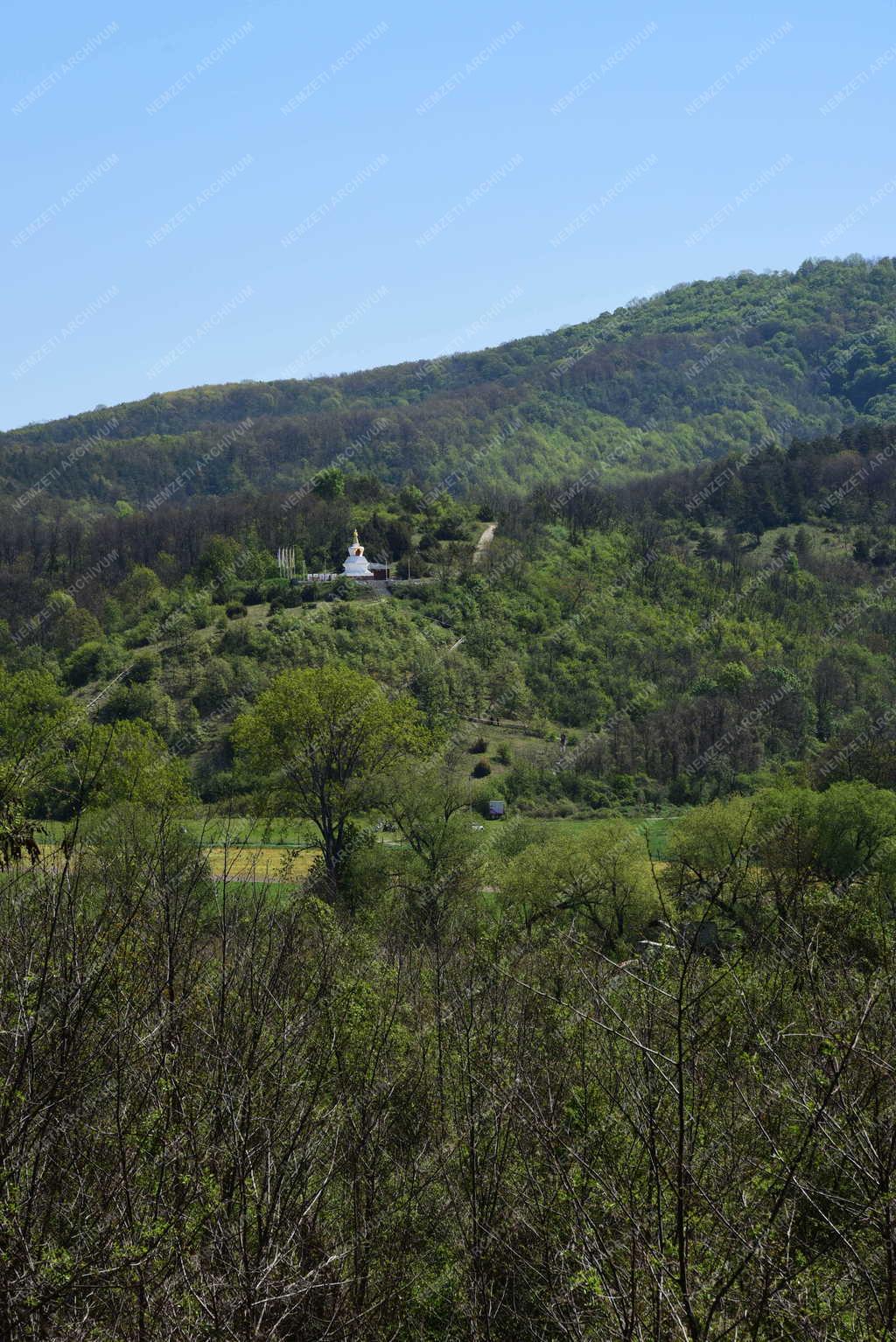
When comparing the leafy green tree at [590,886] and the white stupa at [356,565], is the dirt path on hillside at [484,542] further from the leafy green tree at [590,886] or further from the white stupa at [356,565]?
the leafy green tree at [590,886]

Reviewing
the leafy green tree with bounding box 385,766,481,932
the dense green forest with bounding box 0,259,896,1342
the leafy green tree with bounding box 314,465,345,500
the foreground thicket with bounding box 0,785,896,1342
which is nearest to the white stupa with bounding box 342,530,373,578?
the dense green forest with bounding box 0,259,896,1342

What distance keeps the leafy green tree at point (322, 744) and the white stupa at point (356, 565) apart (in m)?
38.1

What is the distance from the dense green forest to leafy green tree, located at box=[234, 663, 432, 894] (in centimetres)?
15

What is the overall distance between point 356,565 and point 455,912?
172 ft

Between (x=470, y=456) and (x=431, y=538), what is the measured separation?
Result: 81.9 metres

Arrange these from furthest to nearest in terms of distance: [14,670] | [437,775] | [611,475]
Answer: [611,475]
[14,670]
[437,775]

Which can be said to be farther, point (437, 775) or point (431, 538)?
point (431, 538)

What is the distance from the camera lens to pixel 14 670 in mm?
75938

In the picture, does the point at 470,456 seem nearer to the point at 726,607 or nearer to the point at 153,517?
the point at 153,517

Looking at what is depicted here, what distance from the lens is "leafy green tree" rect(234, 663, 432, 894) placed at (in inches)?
1670

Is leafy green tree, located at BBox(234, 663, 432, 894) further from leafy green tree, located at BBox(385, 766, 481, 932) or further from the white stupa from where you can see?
the white stupa

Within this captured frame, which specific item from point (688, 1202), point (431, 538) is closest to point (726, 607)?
point (431, 538)

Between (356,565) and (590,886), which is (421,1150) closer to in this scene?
(590,886)

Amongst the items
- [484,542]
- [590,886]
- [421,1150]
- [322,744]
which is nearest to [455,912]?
[590,886]
